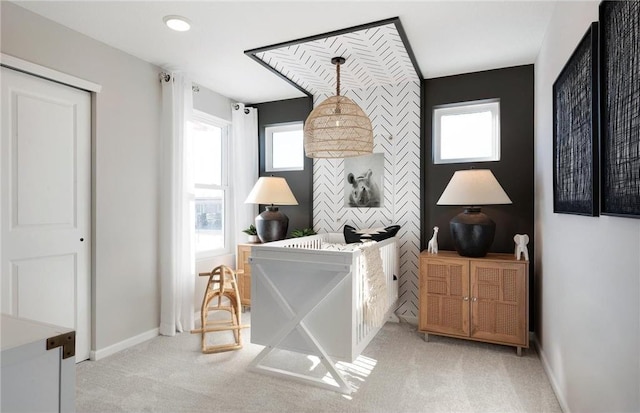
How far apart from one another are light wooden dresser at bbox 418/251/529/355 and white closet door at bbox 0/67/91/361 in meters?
2.68

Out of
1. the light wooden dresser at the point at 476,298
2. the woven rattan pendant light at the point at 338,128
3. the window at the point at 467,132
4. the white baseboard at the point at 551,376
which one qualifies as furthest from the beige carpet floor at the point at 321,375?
the window at the point at 467,132

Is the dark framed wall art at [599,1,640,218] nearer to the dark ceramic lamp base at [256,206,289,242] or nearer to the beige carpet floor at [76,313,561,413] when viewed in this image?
the beige carpet floor at [76,313,561,413]

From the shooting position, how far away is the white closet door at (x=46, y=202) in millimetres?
2186

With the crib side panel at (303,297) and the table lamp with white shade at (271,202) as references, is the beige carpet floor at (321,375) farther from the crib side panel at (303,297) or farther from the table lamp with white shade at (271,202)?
the table lamp with white shade at (271,202)

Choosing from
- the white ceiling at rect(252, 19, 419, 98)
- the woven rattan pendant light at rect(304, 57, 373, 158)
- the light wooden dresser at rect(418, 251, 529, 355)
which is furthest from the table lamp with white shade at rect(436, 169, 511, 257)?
the white ceiling at rect(252, 19, 419, 98)

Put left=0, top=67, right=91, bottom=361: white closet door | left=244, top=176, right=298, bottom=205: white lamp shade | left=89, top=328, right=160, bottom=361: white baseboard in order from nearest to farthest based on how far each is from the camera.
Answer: left=0, top=67, right=91, bottom=361: white closet door < left=89, top=328, right=160, bottom=361: white baseboard < left=244, top=176, right=298, bottom=205: white lamp shade

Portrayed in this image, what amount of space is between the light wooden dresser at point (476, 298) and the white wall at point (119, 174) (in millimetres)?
2405

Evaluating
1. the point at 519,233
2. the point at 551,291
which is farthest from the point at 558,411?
the point at 519,233

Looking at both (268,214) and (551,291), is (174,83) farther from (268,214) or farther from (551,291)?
(551,291)

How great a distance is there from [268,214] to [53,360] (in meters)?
2.66

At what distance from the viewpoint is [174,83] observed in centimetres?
316

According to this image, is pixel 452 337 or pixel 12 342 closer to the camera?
pixel 12 342

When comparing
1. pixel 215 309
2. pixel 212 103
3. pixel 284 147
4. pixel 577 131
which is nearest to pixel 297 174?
pixel 284 147

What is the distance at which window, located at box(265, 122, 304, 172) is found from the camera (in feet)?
13.6
